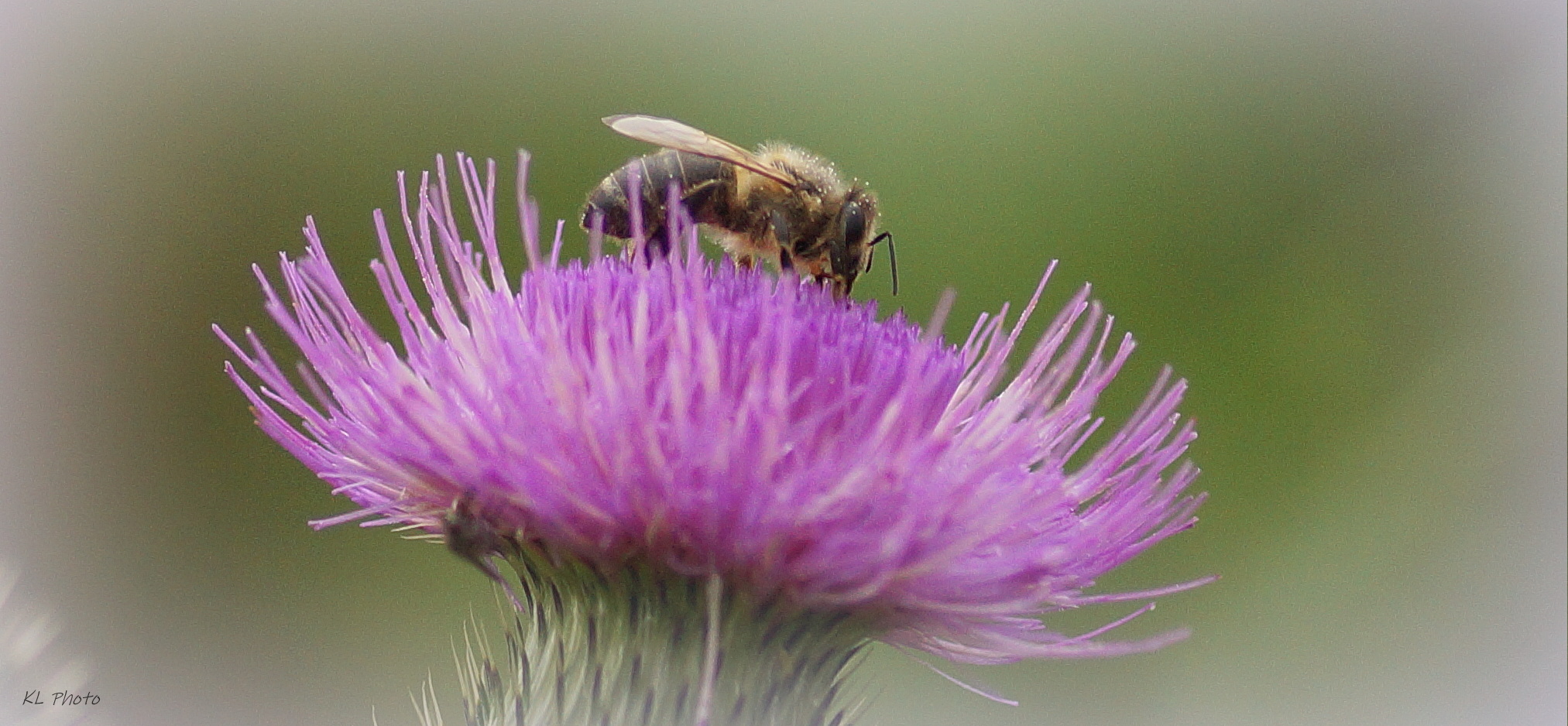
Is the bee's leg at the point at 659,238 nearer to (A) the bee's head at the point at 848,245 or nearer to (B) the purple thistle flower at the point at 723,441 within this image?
(B) the purple thistle flower at the point at 723,441

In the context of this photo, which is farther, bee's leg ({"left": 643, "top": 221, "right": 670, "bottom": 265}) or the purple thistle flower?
bee's leg ({"left": 643, "top": 221, "right": 670, "bottom": 265})

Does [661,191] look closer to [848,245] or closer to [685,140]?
[685,140]

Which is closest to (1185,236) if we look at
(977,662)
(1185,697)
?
(1185,697)

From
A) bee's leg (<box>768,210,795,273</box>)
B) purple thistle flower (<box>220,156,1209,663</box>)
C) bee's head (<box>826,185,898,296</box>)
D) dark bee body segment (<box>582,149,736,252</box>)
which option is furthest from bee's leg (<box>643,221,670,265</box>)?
bee's head (<box>826,185,898,296</box>)

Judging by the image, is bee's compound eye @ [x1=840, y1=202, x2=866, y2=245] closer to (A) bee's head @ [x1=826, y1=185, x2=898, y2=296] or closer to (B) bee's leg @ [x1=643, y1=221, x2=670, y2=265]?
(A) bee's head @ [x1=826, y1=185, x2=898, y2=296]

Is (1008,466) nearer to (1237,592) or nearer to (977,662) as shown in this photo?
(977,662)

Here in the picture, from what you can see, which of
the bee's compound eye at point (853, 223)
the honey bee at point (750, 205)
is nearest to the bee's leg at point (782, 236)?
the honey bee at point (750, 205)

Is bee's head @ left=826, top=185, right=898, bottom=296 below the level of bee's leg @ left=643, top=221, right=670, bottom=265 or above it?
above
